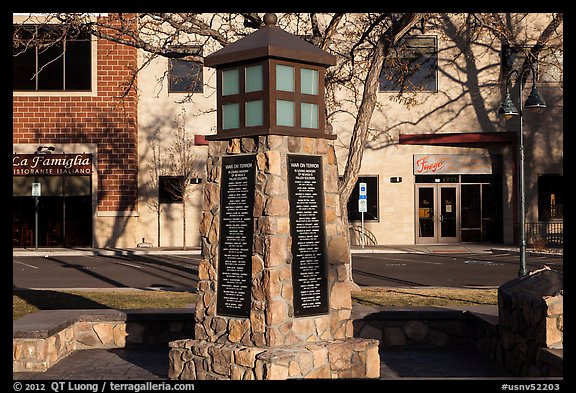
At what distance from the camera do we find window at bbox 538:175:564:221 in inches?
1441

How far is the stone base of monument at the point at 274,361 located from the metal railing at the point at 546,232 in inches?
1100

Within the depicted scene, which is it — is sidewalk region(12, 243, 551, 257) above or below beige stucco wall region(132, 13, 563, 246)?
below

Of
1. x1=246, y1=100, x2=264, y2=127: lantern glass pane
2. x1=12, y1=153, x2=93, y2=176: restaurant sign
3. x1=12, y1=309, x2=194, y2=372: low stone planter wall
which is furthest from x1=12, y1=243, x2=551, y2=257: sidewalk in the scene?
x1=246, y1=100, x2=264, y2=127: lantern glass pane

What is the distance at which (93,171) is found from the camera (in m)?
35.7

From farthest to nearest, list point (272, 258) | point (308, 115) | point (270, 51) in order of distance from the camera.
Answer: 1. point (308, 115)
2. point (270, 51)
3. point (272, 258)

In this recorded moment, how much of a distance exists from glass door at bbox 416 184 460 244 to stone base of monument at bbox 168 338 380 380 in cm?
2789

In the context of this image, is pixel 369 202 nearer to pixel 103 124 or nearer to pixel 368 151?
pixel 368 151

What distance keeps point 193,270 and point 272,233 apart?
16.3m

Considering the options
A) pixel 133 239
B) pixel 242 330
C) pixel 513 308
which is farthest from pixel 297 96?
pixel 133 239

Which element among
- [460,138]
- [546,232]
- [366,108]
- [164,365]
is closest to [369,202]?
[460,138]

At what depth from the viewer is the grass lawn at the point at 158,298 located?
15039 mm

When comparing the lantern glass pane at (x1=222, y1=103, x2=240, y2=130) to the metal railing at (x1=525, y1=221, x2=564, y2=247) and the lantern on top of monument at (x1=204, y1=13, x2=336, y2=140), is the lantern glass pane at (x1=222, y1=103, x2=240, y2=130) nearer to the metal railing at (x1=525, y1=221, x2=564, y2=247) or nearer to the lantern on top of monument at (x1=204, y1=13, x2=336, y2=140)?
the lantern on top of monument at (x1=204, y1=13, x2=336, y2=140)

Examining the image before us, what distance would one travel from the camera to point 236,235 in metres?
9.19

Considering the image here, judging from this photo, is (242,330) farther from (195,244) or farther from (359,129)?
(195,244)
